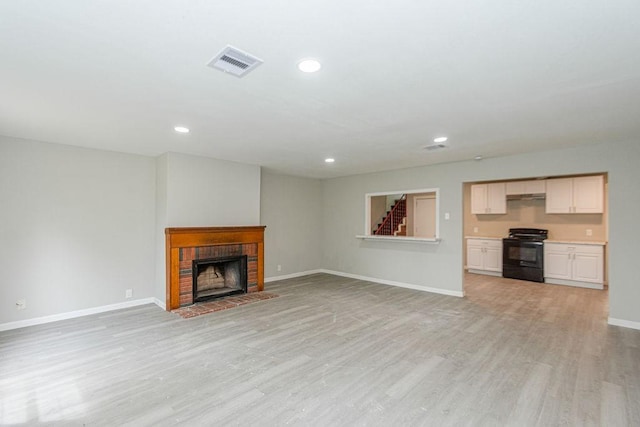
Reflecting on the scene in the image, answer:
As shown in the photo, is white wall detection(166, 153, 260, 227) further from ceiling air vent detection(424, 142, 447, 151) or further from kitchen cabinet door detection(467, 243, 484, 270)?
kitchen cabinet door detection(467, 243, 484, 270)

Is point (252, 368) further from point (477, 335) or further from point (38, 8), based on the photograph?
point (38, 8)

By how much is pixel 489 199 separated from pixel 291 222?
5068 mm

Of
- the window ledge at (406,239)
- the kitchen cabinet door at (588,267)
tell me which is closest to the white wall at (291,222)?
the window ledge at (406,239)

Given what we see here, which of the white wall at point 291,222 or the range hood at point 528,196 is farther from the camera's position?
the range hood at point 528,196

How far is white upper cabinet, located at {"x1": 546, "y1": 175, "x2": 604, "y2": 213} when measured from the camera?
6.27 m

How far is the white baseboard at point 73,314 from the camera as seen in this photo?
12.8 feet

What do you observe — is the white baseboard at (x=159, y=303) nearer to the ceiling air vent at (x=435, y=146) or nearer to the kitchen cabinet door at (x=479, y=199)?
the ceiling air vent at (x=435, y=146)

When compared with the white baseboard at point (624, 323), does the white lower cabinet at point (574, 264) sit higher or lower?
higher

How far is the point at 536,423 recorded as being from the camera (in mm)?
2107

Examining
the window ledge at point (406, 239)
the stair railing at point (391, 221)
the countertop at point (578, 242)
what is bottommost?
the countertop at point (578, 242)

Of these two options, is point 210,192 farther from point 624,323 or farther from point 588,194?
point 588,194

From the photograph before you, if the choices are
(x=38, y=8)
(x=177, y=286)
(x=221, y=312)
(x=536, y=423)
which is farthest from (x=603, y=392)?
(x=177, y=286)

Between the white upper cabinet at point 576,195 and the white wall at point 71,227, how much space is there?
8231 mm

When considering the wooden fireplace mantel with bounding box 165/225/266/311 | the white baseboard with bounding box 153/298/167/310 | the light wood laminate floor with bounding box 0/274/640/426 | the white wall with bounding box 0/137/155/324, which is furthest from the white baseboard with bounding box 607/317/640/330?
the white wall with bounding box 0/137/155/324
